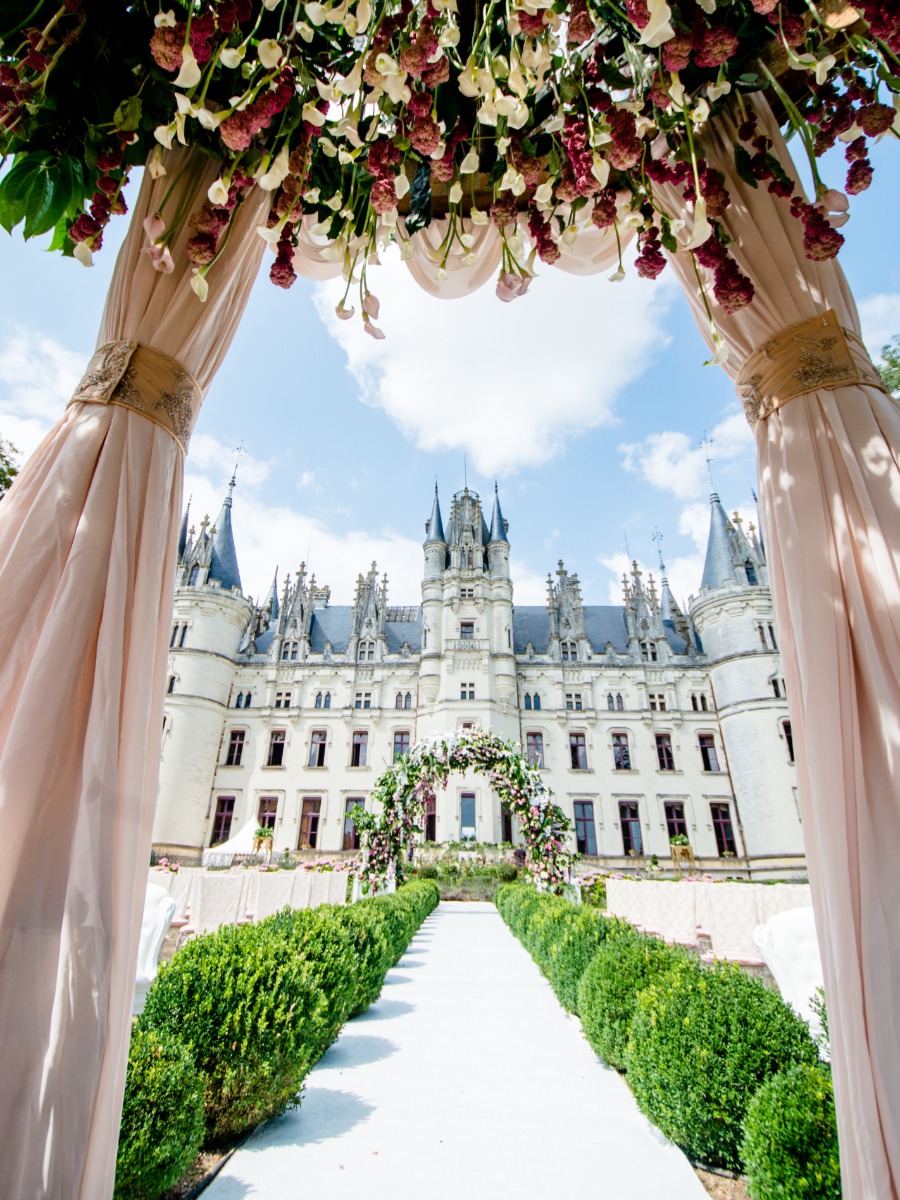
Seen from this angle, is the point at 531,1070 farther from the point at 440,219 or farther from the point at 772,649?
the point at 772,649

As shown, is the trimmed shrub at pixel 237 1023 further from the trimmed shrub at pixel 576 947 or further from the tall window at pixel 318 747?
the tall window at pixel 318 747

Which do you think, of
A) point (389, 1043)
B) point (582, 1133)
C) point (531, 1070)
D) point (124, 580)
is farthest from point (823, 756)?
point (389, 1043)

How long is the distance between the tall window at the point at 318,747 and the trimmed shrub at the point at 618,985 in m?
24.3

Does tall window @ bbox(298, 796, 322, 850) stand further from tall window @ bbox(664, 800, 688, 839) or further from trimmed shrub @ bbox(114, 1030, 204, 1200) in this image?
trimmed shrub @ bbox(114, 1030, 204, 1200)

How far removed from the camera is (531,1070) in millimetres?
4219

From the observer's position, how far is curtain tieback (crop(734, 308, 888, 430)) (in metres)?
2.12

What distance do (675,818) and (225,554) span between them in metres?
24.6

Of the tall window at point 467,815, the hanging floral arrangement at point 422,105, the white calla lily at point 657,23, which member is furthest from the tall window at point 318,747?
the white calla lily at point 657,23

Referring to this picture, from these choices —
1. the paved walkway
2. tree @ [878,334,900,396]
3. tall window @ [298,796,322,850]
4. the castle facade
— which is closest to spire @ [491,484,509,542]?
the castle facade

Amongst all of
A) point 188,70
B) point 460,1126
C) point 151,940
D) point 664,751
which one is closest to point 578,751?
point 664,751

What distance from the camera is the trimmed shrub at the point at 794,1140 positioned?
2025 millimetres

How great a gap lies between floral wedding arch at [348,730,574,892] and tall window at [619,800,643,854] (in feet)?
48.0

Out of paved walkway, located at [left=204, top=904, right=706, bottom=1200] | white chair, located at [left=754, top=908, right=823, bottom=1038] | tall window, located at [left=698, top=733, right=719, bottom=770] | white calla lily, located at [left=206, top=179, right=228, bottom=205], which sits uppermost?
tall window, located at [left=698, top=733, right=719, bottom=770]

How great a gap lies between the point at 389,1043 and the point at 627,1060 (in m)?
2.32
